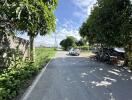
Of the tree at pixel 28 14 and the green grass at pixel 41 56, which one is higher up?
the tree at pixel 28 14

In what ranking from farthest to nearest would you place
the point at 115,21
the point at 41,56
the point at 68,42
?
the point at 68,42, the point at 41,56, the point at 115,21

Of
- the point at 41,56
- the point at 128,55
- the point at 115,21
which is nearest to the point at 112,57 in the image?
the point at 128,55

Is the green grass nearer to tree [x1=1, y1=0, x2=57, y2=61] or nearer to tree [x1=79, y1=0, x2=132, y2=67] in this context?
tree [x1=79, y1=0, x2=132, y2=67]

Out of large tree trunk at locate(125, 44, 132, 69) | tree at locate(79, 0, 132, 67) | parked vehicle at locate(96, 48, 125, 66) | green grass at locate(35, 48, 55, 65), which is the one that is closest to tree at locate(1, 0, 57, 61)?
tree at locate(79, 0, 132, 67)

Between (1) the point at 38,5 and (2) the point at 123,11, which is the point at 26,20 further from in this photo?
(2) the point at 123,11

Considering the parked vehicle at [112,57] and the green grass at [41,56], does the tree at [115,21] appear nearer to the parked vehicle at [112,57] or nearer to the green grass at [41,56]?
the parked vehicle at [112,57]

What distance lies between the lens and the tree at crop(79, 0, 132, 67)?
2203 cm

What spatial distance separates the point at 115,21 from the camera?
22.7 meters

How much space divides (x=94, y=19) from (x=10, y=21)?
12098 mm

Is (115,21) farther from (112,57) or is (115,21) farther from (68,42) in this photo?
(68,42)

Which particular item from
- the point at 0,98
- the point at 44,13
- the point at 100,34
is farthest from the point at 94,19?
the point at 0,98

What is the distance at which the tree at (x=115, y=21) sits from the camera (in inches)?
867

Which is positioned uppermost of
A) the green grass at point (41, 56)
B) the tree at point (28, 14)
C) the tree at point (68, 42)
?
the tree at point (28, 14)

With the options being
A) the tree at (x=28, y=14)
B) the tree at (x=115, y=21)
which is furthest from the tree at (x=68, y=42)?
the tree at (x=28, y=14)
